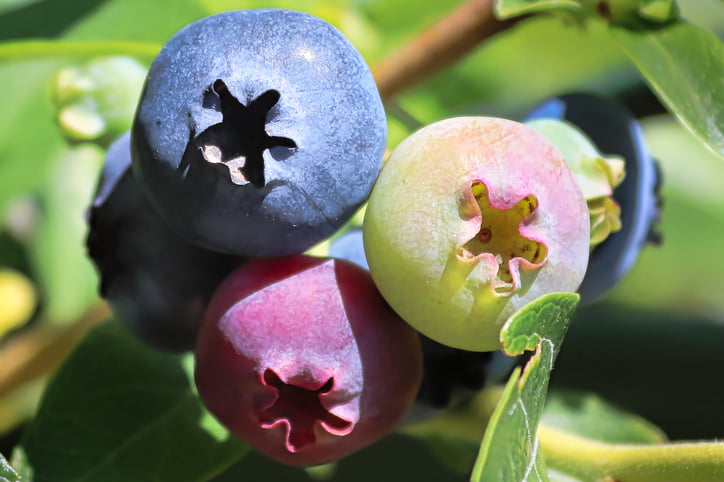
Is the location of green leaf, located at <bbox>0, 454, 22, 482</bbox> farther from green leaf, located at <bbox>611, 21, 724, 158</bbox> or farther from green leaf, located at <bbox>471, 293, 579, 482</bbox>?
green leaf, located at <bbox>611, 21, 724, 158</bbox>

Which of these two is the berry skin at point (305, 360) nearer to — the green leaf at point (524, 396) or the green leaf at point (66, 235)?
the green leaf at point (524, 396)

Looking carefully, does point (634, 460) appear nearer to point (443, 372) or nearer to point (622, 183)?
point (443, 372)

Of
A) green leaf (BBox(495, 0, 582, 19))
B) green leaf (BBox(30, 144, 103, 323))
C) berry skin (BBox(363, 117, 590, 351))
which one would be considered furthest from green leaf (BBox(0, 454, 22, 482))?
green leaf (BBox(30, 144, 103, 323))

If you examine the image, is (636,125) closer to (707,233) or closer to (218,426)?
(218,426)

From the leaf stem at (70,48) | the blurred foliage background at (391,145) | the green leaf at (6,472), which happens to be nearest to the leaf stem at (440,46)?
the blurred foliage background at (391,145)

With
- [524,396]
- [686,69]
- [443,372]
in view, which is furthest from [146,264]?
[686,69]

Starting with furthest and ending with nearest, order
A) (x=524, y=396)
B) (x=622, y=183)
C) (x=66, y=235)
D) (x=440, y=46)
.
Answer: (x=66, y=235)
(x=440, y=46)
(x=622, y=183)
(x=524, y=396)

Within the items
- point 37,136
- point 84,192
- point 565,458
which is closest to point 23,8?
point 37,136
